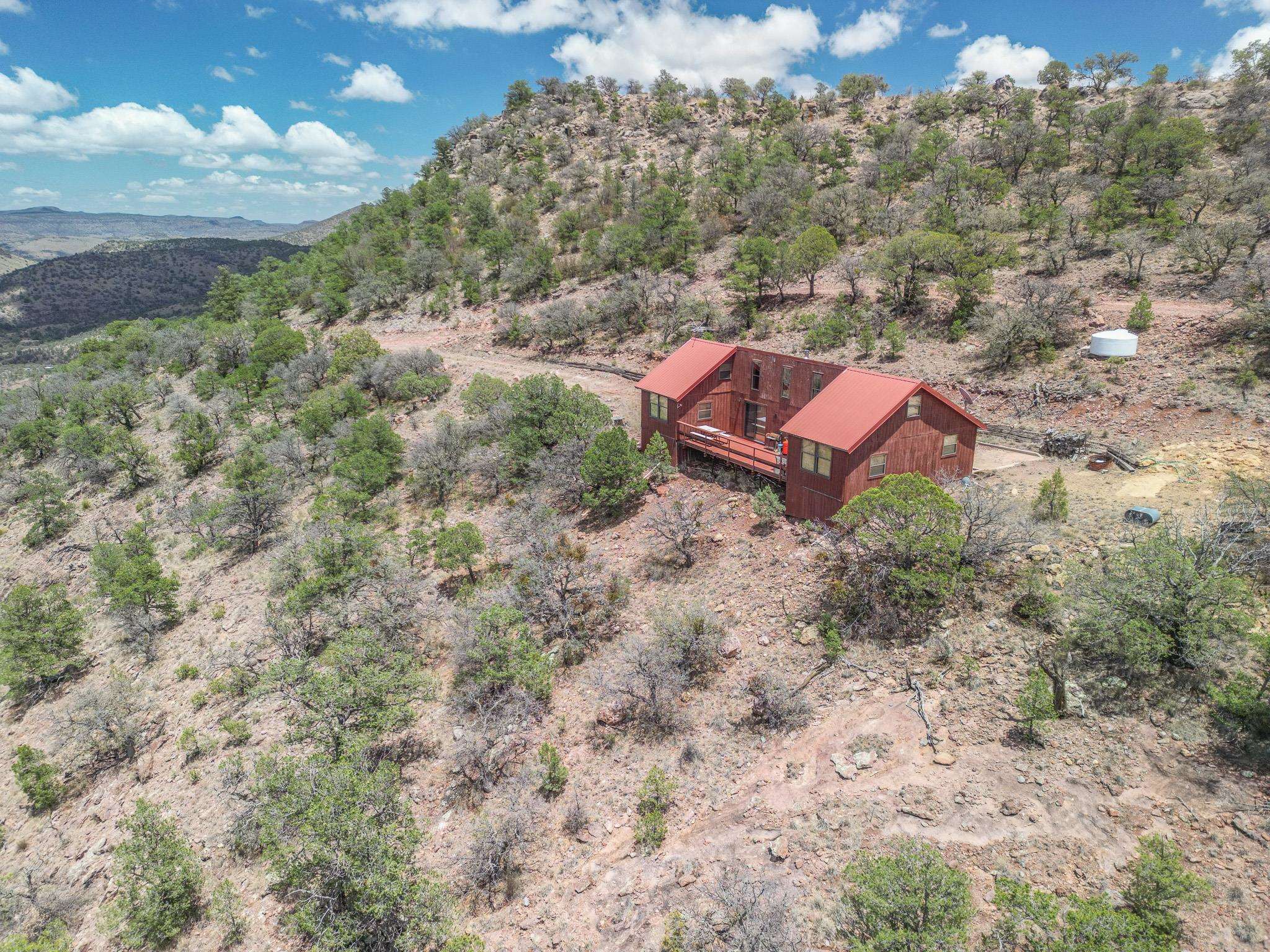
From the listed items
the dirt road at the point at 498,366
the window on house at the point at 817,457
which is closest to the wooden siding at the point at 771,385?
the window on house at the point at 817,457

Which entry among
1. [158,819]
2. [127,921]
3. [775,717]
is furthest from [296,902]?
[775,717]

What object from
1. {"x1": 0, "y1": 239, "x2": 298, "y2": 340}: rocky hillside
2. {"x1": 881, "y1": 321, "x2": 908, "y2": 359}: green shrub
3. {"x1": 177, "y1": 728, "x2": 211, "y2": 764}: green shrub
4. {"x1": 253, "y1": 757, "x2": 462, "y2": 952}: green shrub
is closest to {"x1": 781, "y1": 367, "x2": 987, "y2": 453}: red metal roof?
{"x1": 881, "y1": 321, "x2": 908, "y2": 359}: green shrub

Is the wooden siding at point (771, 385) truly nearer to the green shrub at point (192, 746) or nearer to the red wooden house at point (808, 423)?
the red wooden house at point (808, 423)

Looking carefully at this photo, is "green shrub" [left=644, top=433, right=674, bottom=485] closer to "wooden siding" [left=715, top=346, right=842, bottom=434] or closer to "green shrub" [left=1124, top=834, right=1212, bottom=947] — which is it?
"wooden siding" [left=715, top=346, right=842, bottom=434]

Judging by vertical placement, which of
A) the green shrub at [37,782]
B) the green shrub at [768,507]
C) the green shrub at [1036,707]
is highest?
the green shrub at [768,507]

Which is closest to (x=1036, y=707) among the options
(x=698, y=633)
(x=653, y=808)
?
(x=698, y=633)

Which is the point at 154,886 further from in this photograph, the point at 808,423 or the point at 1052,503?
the point at 1052,503

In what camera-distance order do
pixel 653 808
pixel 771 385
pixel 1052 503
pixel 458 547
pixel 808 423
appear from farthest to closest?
pixel 771 385, pixel 458 547, pixel 808 423, pixel 1052 503, pixel 653 808
